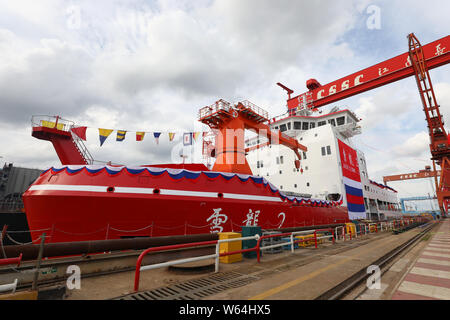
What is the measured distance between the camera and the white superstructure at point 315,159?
25000 millimetres

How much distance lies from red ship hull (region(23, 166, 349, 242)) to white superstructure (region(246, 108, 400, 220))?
14651 millimetres

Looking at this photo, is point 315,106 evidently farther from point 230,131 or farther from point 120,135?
point 120,135

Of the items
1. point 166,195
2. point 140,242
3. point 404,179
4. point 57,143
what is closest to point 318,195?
point 166,195

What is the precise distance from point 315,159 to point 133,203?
23.5 meters

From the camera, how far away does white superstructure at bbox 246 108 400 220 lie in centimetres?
2500

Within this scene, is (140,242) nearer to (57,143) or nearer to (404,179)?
(57,143)

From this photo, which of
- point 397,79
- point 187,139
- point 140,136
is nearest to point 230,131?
point 187,139

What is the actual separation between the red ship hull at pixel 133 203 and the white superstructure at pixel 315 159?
48.1ft

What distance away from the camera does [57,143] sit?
37.9 ft

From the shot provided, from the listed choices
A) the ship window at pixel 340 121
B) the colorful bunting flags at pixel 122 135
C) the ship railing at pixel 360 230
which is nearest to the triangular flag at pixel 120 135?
the colorful bunting flags at pixel 122 135

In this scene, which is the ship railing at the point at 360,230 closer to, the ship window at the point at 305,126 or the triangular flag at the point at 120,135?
the triangular flag at the point at 120,135

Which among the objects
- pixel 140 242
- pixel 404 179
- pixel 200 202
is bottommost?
pixel 140 242

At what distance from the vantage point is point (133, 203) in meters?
8.65

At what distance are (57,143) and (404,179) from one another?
8095 centimetres
